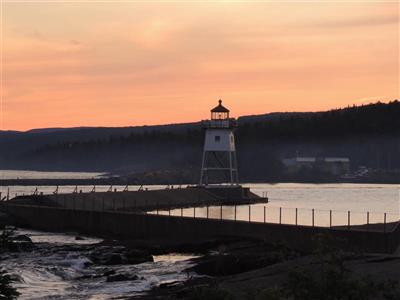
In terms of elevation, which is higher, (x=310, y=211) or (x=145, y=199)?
(x=145, y=199)

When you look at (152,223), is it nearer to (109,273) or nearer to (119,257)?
(119,257)

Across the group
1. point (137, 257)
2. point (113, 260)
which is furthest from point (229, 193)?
point (113, 260)

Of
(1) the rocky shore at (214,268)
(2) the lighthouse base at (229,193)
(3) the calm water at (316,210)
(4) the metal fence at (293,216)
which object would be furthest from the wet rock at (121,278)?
(2) the lighthouse base at (229,193)

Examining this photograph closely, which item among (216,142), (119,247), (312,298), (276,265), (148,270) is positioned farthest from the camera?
(216,142)

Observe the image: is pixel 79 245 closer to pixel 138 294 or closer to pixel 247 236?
pixel 247 236

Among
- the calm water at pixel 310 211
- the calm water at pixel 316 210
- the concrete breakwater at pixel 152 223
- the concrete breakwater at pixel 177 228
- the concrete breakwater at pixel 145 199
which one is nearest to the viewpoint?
the concrete breakwater at pixel 177 228

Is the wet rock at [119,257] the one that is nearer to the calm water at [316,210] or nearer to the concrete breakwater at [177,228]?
the concrete breakwater at [177,228]

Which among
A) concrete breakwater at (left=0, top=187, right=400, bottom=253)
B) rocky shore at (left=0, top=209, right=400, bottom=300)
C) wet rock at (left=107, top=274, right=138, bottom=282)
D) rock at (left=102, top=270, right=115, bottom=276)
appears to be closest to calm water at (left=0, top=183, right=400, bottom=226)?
concrete breakwater at (left=0, top=187, right=400, bottom=253)

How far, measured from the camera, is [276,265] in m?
34.2

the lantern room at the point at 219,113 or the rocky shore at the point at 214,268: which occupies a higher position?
the lantern room at the point at 219,113

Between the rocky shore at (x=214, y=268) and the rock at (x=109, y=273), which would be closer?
the rocky shore at (x=214, y=268)

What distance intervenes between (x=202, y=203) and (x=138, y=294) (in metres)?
60.8

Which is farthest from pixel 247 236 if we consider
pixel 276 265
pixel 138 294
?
pixel 138 294

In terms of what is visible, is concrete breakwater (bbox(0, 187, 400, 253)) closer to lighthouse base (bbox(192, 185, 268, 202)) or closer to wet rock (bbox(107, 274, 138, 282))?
lighthouse base (bbox(192, 185, 268, 202))
